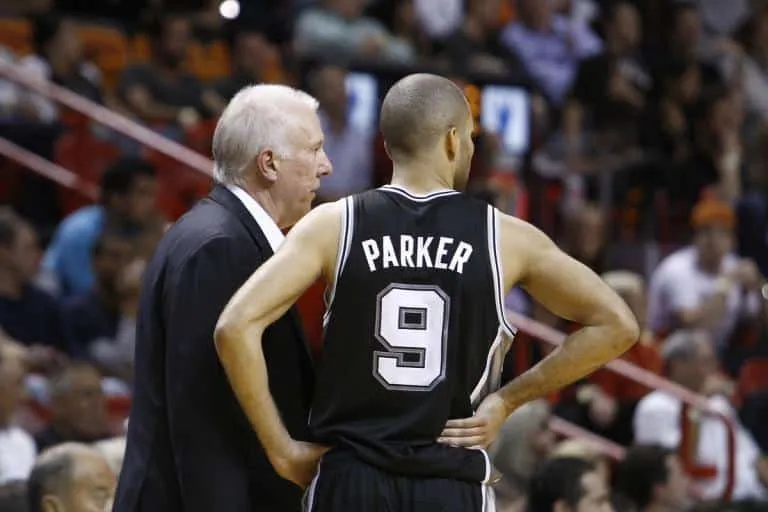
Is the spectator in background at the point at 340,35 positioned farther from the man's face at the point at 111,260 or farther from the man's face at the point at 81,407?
the man's face at the point at 81,407

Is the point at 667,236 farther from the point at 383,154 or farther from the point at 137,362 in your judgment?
the point at 137,362

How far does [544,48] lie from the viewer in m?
14.1

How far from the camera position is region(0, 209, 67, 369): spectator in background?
8.60m

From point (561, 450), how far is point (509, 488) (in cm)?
29

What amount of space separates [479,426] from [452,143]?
73cm

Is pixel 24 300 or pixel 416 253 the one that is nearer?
pixel 416 253

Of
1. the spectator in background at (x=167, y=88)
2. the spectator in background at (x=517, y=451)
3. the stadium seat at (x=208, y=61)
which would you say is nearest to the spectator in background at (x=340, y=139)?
the spectator in background at (x=167, y=88)

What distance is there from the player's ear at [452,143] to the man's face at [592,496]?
2.67 meters

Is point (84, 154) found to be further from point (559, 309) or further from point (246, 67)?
point (559, 309)

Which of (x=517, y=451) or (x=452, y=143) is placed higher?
(x=452, y=143)

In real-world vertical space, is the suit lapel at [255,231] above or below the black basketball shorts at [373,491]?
above

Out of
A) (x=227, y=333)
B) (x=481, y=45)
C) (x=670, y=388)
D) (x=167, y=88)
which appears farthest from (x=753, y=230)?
(x=227, y=333)

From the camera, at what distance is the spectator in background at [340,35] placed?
42.5 ft

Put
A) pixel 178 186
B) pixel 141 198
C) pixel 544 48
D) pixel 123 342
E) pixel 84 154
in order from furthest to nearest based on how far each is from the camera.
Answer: pixel 544 48, pixel 84 154, pixel 178 186, pixel 141 198, pixel 123 342
